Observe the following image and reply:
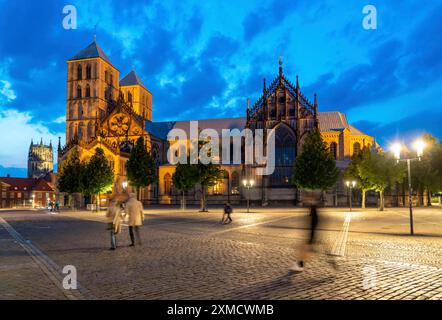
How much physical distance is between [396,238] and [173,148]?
67823 mm

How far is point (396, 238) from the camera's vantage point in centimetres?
1673

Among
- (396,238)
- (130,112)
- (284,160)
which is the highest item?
(130,112)

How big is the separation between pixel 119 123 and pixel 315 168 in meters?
47.9

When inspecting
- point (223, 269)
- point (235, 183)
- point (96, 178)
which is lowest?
point (223, 269)

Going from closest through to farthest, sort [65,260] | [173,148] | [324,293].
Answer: [324,293] < [65,260] < [173,148]

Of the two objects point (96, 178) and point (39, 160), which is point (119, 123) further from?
point (39, 160)

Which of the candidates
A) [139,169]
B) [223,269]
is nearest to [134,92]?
[139,169]

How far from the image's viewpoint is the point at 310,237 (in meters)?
9.90

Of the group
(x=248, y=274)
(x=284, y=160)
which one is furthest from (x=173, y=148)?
(x=248, y=274)

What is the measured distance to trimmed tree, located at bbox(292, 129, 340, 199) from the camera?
51.2 metres

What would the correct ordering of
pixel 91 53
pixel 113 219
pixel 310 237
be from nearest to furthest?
pixel 310 237 → pixel 113 219 → pixel 91 53

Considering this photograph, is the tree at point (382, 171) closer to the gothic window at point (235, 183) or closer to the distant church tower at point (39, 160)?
the gothic window at point (235, 183)
